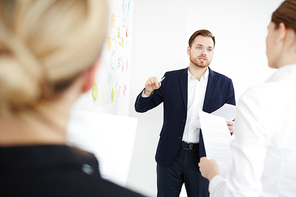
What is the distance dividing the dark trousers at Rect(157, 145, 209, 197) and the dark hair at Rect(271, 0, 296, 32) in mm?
1351

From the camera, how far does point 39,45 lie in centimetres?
37

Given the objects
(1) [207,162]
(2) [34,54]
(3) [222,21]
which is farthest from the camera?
(3) [222,21]

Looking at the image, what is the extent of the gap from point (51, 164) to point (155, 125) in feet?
7.84

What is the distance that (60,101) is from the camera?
0.41 metres

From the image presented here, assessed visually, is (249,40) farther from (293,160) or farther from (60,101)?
(60,101)

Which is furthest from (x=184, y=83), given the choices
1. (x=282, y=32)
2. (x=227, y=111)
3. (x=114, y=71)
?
(x=282, y=32)

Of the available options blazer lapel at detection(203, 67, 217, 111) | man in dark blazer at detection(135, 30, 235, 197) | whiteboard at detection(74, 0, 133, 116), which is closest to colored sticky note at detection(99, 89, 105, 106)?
whiteboard at detection(74, 0, 133, 116)

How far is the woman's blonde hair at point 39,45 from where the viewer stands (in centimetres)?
37

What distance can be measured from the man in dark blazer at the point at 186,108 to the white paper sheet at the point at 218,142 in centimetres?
74

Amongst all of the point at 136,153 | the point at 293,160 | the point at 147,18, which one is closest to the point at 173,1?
the point at 147,18

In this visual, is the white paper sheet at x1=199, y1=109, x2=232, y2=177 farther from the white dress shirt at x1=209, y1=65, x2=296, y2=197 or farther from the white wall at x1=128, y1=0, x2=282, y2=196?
the white wall at x1=128, y1=0, x2=282, y2=196

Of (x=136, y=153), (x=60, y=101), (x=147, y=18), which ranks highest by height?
(x=147, y=18)

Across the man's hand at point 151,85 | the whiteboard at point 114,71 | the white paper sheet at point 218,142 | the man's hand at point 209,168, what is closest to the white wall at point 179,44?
the whiteboard at point 114,71

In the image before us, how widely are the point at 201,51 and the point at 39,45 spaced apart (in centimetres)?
202
